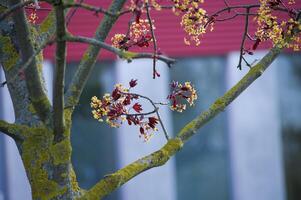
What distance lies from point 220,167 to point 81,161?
1.60m

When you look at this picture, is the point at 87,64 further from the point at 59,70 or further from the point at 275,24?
the point at 275,24

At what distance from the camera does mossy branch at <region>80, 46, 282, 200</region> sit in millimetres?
2021

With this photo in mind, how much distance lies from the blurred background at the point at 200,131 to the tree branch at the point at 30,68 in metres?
4.13

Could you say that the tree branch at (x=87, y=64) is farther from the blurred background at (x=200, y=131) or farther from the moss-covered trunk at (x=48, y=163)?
the blurred background at (x=200, y=131)

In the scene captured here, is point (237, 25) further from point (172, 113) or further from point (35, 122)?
point (35, 122)

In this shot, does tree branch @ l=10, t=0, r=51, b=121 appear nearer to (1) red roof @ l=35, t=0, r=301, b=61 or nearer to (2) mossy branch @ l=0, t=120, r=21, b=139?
(2) mossy branch @ l=0, t=120, r=21, b=139

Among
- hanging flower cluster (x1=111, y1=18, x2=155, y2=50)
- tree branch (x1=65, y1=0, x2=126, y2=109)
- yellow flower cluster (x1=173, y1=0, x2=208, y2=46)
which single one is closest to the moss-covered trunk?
tree branch (x1=65, y1=0, x2=126, y2=109)

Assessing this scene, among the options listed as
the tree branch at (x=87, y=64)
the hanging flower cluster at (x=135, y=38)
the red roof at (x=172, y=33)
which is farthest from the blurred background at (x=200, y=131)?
the tree branch at (x=87, y=64)

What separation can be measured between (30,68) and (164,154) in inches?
25.1

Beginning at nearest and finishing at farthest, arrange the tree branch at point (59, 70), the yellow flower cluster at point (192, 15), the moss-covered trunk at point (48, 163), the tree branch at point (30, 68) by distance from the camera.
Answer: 1. the tree branch at point (59, 70)
2. the tree branch at point (30, 68)
3. the yellow flower cluster at point (192, 15)
4. the moss-covered trunk at point (48, 163)

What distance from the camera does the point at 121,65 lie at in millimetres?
6160

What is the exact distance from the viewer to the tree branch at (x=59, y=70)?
5.32 ft

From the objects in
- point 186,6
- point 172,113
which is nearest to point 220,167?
point 172,113

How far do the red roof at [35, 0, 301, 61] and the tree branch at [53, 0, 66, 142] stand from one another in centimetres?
411
